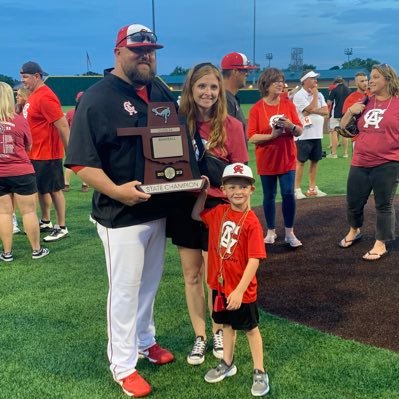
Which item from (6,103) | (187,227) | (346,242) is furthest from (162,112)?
(346,242)

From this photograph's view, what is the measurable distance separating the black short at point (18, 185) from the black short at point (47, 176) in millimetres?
704

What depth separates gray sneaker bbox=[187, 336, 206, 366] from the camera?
3.42m

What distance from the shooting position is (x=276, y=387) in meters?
3.07

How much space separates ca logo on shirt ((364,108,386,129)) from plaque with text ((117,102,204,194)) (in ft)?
9.87

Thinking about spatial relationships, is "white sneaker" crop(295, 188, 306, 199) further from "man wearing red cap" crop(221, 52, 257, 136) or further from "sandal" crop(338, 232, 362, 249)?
"man wearing red cap" crop(221, 52, 257, 136)

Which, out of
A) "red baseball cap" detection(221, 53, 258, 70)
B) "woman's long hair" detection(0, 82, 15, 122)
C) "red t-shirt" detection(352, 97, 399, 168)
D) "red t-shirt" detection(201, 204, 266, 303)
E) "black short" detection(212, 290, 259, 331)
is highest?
"red baseball cap" detection(221, 53, 258, 70)

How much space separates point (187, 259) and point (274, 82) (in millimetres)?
2861

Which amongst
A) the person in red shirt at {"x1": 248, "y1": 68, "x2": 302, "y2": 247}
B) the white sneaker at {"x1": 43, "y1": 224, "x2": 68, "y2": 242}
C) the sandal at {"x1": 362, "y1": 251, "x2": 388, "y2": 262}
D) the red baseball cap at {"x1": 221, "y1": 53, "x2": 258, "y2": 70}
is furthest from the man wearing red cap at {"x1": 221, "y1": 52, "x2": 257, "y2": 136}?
the white sneaker at {"x1": 43, "y1": 224, "x2": 68, "y2": 242}

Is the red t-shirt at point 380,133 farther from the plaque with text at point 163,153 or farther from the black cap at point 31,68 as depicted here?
the black cap at point 31,68

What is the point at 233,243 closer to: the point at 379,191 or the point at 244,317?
the point at 244,317

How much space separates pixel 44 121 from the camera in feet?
21.5

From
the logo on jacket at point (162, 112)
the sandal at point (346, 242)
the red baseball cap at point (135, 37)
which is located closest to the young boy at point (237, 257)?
the logo on jacket at point (162, 112)

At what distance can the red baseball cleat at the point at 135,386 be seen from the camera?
A: 119 inches

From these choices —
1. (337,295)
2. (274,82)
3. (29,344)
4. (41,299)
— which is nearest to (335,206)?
(274,82)
